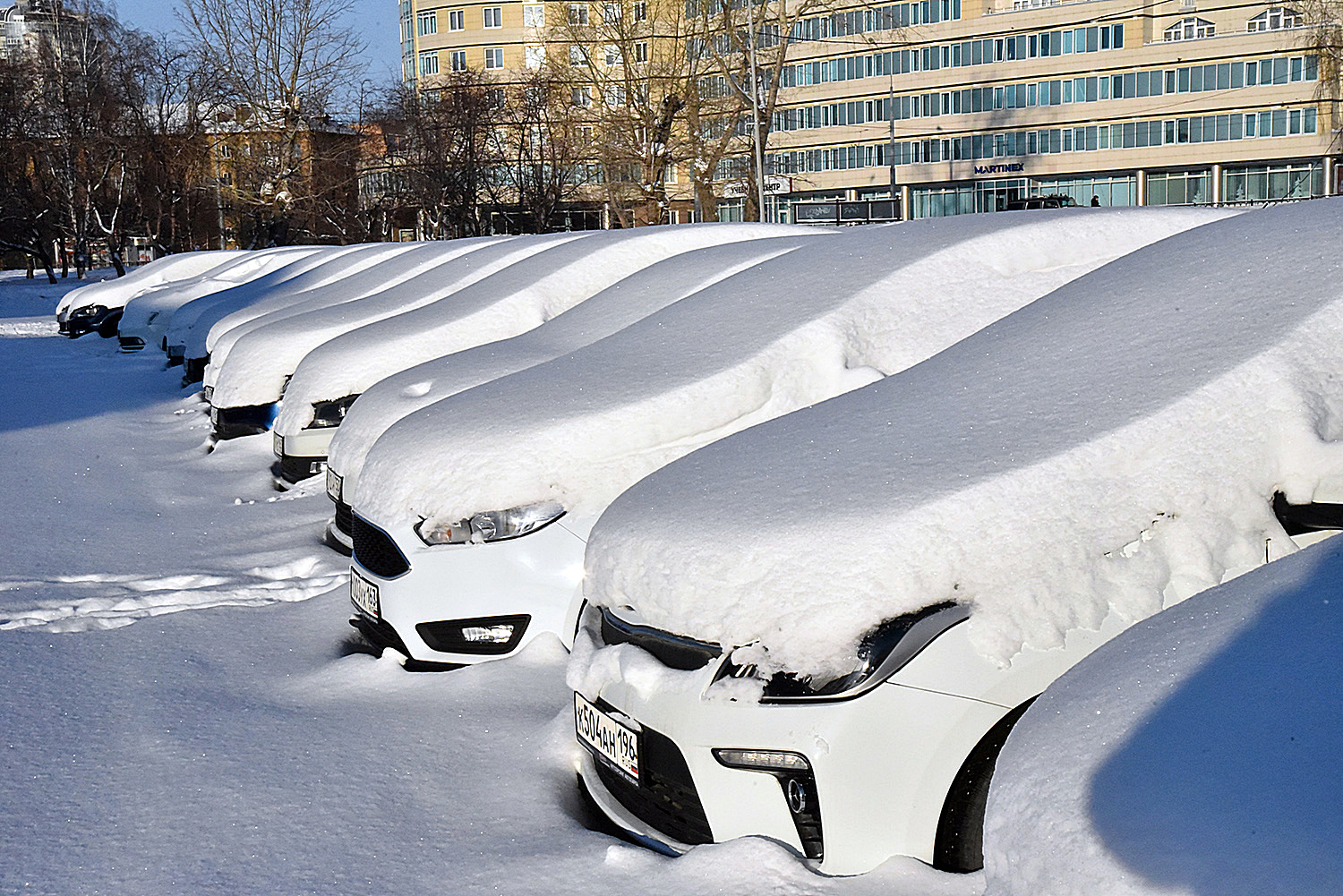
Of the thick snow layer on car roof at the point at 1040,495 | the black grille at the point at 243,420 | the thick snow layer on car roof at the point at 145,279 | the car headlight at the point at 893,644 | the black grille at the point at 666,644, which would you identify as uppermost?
the thick snow layer on car roof at the point at 145,279

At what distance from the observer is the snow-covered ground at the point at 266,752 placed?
3.18 metres

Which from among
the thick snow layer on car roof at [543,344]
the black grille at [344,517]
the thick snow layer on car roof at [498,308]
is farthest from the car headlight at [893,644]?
the thick snow layer on car roof at [498,308]

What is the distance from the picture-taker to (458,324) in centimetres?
773

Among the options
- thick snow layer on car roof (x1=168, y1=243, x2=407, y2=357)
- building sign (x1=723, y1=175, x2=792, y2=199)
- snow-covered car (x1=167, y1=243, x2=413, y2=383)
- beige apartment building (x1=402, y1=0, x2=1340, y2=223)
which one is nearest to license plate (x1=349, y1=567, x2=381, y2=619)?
thick snow layer on car roof (x1=168, y1=243, x2=407, y2=357)

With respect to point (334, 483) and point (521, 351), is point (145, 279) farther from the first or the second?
point (521, 351)

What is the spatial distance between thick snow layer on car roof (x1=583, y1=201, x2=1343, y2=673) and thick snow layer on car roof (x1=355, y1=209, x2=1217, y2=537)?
1.08 metres

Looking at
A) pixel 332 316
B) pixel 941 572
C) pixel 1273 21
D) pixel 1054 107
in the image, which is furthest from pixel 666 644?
pixel 1054 107

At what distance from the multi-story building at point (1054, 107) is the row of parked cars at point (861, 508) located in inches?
1929

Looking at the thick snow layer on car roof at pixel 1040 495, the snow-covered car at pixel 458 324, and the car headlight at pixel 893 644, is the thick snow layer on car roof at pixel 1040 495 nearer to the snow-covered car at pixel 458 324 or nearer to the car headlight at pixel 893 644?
the car headlight at pixel 893 644

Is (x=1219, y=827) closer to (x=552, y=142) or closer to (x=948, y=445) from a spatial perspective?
(x=948, y=445)

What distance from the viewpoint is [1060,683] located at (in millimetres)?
2312

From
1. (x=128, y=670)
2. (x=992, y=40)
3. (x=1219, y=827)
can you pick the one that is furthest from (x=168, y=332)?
(x=992, y=40)

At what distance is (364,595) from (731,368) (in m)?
1.68

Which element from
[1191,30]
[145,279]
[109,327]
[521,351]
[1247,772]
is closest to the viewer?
[1247,772]
